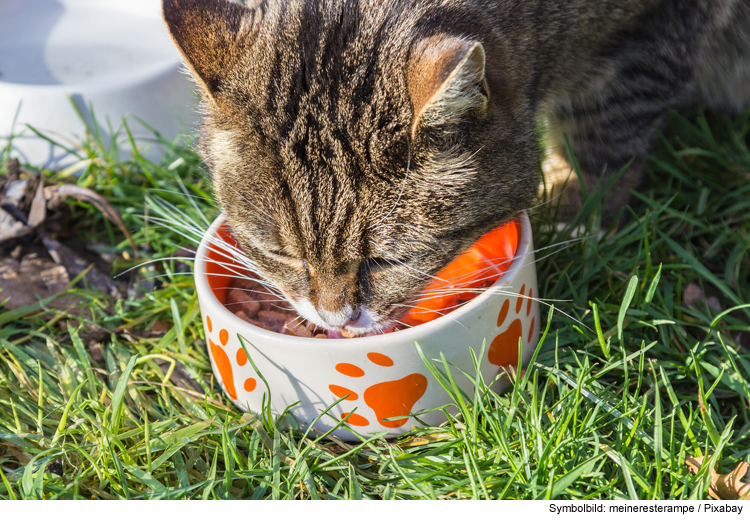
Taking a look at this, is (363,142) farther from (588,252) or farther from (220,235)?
(588,252)

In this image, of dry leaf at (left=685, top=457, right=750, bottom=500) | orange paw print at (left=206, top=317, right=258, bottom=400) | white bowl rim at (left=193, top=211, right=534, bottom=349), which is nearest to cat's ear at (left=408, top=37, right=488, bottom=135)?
white bowl rim at (left=193, top=211, right=534, bottom=349)

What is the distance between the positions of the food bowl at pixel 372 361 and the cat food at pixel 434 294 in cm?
9

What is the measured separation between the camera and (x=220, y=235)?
1.78 m

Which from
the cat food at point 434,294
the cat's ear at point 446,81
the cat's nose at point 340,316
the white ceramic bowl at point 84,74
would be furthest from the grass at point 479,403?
the cat's ear at point 446,81

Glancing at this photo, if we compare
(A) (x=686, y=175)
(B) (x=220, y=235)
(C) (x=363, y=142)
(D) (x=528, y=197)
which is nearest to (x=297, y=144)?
(C) (x=363, y=142)

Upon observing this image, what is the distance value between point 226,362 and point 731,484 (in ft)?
3.86

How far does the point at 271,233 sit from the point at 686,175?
1.69 m

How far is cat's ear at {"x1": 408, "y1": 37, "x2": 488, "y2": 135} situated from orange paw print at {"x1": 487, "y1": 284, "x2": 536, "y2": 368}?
1.54ft

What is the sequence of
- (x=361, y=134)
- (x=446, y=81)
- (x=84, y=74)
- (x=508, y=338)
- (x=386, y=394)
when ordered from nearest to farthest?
(x=446, y=81) < (x=361, y=134) < (x=386, y=394) < (x=508, y=338) < (x=84, y=74)

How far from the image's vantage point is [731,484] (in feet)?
4.44

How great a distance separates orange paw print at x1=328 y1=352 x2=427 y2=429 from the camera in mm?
1396

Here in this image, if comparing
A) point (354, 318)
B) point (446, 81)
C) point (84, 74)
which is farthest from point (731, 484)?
point (84, 74)

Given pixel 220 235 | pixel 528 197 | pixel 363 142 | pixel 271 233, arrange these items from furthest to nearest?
pixel 220 235, pixel 528 197, pixel 271 233, pixel 363 142

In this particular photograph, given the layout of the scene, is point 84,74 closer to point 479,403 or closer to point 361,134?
point 361,134
